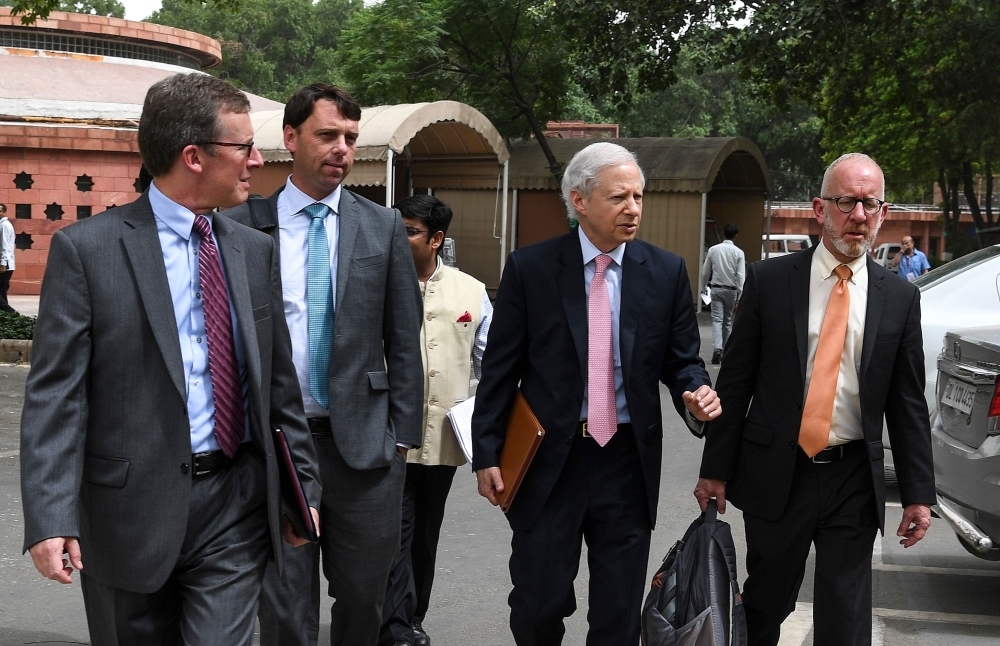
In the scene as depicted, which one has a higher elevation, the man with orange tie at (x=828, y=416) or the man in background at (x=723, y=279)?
the man with orange tie at (x=828, y=416)

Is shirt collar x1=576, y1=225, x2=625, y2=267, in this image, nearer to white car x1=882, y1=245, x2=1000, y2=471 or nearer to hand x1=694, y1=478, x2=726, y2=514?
hand x1=694, y1=478, x2=726, y2=514

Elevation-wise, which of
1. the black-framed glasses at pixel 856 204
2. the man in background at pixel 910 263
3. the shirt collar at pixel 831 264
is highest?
the black-framed glasses at pixel 856 204

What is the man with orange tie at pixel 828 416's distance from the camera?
3.91 m

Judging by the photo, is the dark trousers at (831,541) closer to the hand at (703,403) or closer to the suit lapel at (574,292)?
the hand at (703,403)

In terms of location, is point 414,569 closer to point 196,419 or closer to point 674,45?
point 196,419


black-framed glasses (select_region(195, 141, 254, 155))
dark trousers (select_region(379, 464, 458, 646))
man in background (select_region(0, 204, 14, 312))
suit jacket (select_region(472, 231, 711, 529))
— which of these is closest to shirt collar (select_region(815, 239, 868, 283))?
suit jacket (select_region(472, 231, 711, 529))

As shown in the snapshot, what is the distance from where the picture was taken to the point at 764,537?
4031 mm

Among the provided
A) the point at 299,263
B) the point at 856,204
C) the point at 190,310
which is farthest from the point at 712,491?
the point at 190,310

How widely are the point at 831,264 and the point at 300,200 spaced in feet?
5.82

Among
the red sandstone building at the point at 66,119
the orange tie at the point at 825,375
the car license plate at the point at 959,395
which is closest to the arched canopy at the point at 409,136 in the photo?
the red sandstone building at the point at 66,119

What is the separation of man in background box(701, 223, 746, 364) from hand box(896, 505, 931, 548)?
36.4ft

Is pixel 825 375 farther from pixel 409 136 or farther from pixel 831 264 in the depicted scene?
pixel 409 136

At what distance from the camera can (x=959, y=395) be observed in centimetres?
557

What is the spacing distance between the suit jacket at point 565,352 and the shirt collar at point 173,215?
3.62 ft
